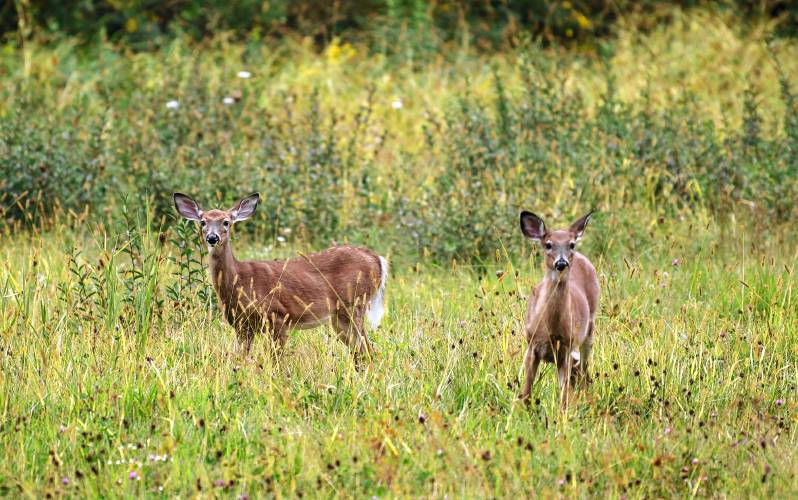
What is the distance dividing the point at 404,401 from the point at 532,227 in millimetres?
1134

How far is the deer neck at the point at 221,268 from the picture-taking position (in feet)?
20.9

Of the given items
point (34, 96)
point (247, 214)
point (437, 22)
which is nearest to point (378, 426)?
point (247, 214)

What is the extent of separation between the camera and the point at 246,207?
670cm

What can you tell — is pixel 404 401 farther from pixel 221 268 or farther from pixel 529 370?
pixel 221 268

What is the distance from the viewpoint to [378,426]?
4.63 m

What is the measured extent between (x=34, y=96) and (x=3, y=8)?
4973 mm

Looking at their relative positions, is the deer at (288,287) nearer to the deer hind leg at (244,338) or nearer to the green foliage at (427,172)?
the deer hind leg at (244,338)

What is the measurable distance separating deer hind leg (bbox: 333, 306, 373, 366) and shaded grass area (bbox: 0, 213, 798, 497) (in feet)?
0.30

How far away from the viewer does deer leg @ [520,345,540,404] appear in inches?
205

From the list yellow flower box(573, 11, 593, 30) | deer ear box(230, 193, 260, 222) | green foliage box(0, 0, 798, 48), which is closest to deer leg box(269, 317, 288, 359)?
deer ear box(230, 193, 260, 222)

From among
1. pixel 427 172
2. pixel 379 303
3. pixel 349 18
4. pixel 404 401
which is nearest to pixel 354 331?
pixel 379 303

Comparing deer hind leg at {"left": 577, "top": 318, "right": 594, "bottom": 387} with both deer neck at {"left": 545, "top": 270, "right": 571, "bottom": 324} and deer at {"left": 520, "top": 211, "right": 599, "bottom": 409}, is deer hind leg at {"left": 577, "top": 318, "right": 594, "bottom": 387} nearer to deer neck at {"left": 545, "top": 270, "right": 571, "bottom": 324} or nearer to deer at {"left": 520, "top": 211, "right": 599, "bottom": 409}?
deer at {"left": 520, "top": 211, "right": 599, "bottom": 409}

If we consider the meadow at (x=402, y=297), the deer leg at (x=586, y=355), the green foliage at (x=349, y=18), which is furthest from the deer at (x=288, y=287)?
the green foliage at (x=349, y=18)

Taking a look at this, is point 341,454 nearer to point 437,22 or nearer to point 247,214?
point 247,214
